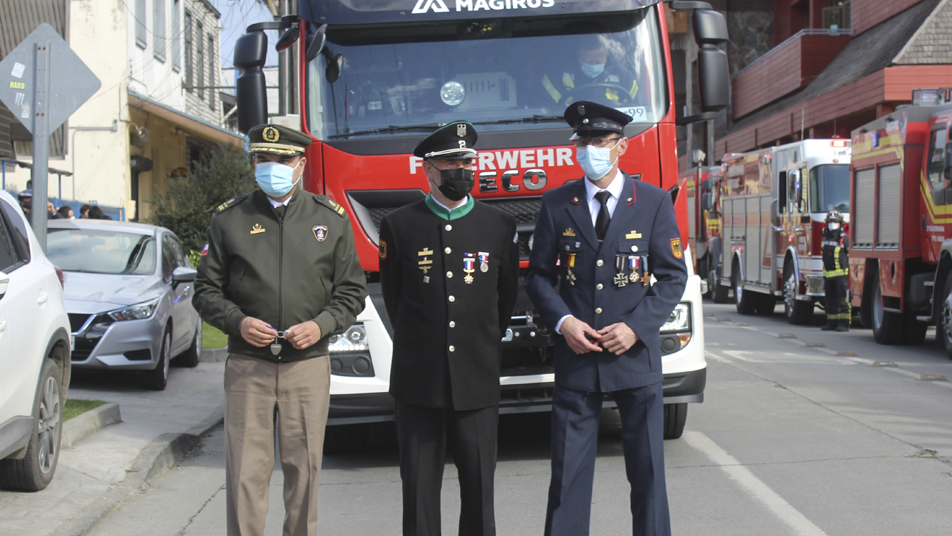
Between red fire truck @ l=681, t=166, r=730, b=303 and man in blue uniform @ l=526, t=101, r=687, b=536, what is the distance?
62.2 feet

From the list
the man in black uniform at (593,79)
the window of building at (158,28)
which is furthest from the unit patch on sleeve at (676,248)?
the window of building at (158,28)

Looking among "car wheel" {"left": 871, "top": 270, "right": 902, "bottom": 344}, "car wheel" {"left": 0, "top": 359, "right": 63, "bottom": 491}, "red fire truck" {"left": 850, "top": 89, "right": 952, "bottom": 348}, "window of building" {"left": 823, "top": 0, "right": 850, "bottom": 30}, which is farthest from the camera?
"window of building" {"left": 823, "top": 0, "right": 850, "bottom": 30}

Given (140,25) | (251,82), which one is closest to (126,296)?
(251,82)

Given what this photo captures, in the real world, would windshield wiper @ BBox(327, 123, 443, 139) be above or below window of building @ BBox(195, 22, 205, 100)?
below

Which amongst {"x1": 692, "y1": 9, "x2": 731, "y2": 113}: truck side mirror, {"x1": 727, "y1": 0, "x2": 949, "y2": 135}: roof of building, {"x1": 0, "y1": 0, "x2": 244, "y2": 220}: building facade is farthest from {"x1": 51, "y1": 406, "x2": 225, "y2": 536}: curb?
{"x1": 727, "y1": 0, "x2": 949, "y2": 135}: roof of building

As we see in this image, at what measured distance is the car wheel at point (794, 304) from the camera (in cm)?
1836

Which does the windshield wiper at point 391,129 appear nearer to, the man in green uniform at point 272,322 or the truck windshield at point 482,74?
the truck windshield at point 482,74

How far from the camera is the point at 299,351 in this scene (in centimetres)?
444

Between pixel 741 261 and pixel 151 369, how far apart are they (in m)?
14.6

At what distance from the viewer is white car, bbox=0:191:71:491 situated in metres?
5.50

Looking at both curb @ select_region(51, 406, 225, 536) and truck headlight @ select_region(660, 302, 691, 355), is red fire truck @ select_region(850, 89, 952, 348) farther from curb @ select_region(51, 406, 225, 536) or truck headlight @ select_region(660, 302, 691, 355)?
curb @ select_region(51, 406, 225, 536)

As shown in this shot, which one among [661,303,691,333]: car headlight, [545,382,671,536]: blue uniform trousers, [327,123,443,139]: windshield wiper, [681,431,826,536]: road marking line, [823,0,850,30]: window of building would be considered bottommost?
[681,431,826,536]: road marking line

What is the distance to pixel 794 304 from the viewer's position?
1845cm

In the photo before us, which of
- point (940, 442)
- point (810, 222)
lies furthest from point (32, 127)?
point (810, 222)
